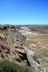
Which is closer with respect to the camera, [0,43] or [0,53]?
[0,53]

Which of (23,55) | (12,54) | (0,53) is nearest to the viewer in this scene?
(0,53)

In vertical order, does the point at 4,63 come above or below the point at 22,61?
above

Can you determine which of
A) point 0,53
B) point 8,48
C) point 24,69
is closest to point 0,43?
point 8,48

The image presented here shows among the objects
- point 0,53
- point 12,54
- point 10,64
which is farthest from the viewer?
point 12,54

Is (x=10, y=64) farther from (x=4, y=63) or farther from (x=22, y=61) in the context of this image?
(x=22, y=61)

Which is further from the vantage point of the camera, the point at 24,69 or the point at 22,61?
the point at 22,61

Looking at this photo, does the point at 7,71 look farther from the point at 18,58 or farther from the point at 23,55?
the point at 23,55

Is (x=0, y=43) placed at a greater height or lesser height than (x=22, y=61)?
greater

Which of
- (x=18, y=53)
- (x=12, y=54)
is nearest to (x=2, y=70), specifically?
(x=12, y=54)

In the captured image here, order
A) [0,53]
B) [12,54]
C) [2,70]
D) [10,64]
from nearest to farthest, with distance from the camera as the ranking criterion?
1. [2,70]
2. [10,64]
3. [0,53]
4. [12,54]
